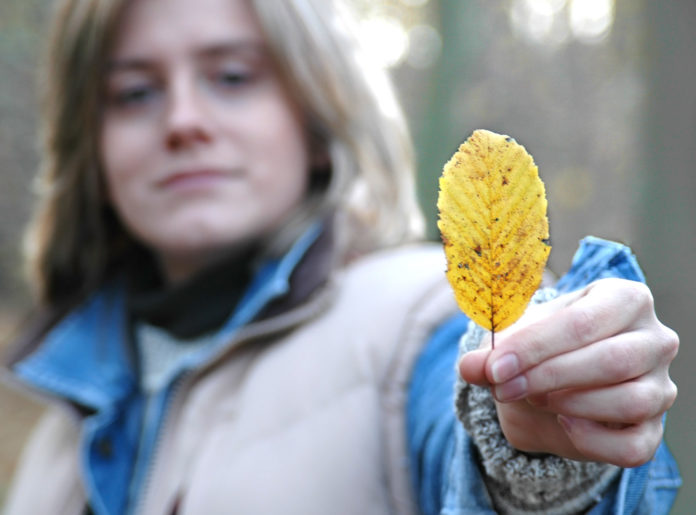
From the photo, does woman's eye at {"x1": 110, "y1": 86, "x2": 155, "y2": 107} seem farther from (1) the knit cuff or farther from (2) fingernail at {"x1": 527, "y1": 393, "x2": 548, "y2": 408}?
(2) fingernail at {"x1": 527, "y1": 393, "x2": 548, "y2": 408}

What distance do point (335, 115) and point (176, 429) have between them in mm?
879

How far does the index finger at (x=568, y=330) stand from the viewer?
523 millimetres

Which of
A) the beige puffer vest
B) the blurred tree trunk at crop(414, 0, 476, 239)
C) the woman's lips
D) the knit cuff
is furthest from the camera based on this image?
the blurred tree trunk at crop(414, 0, 476, 239)

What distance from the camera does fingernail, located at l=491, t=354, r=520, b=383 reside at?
524 mm

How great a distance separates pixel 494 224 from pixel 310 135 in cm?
125

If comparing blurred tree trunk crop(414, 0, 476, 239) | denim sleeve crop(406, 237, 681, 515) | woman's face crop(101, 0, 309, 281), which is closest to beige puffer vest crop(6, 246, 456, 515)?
denim sleeve crop(406, 237, 681, 515)

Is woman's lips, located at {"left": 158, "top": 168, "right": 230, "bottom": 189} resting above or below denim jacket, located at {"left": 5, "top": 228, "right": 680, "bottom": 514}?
above

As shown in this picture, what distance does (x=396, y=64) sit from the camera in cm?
936

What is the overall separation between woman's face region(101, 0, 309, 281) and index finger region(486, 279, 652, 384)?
3.57 feet

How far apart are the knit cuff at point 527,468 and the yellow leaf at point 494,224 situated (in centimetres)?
11

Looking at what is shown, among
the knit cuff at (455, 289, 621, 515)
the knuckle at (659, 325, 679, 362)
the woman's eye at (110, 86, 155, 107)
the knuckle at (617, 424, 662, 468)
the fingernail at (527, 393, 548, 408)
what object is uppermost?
the woman's eye at (110, 86, 155, 107)

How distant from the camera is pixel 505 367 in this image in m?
0.52

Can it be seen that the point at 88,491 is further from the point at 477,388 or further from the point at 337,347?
the point at 477,388

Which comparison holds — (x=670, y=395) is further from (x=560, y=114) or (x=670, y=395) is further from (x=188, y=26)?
(x=560, y=114)
